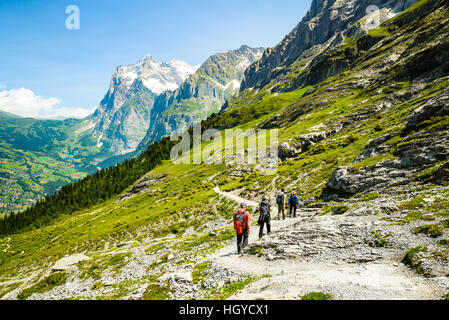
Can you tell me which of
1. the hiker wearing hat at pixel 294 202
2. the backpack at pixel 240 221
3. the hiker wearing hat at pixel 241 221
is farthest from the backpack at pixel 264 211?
the hiker wearing hat at pixel 294 202

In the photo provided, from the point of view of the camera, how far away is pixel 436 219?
554 inches

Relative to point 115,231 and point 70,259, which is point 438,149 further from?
point 115,231

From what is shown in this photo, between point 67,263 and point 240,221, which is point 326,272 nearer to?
point 240,221

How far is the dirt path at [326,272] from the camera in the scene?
10.4 m

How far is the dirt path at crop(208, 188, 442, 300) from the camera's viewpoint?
10398 millimetres

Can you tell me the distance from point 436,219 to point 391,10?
257074mm

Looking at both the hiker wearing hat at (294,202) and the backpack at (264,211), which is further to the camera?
the hiker wearing hat at (294,202)

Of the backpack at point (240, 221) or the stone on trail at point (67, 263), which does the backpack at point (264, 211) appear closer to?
the backpack at point (240, 221)

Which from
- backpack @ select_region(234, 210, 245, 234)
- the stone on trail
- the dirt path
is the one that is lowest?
the stone on trail

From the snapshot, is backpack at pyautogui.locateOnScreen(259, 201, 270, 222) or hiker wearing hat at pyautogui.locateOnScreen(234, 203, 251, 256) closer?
hiker wearing hat at pyautogui.locateOnScreen(234, 203, 251, 256)

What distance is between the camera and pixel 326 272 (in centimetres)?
1345

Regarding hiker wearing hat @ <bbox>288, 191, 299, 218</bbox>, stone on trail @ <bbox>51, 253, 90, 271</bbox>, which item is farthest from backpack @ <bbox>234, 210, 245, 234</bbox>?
stone on trail @ <bbox>51, 253, 90, 271</bbox>

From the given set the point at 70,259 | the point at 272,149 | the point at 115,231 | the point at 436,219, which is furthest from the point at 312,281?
the point at 272,149

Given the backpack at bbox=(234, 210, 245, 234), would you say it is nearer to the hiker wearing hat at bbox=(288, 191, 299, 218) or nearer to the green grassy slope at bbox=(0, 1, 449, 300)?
the green grassy slope at bbox=(0, 1, 449, 300)
